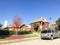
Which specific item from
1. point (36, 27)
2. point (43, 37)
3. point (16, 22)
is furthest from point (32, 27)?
point (43, 37)

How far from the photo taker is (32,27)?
68.0 meters

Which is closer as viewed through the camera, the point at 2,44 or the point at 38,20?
the point at 2,44

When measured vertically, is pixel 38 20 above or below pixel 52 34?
above

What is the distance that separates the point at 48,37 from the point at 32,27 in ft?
141

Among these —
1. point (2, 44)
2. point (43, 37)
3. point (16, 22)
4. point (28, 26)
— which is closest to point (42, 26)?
point (28, 26)

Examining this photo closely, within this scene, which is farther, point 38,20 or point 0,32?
point 38,20

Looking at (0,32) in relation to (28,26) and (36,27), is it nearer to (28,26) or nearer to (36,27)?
(36,27)

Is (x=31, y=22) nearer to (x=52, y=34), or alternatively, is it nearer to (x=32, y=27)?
(x=32, y=27)

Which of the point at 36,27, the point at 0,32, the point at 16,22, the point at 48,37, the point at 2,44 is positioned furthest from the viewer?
the point at 36,27

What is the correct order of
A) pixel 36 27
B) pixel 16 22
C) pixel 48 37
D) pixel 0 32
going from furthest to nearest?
pixel 36 27, pixel 16 22, pixel 0 32, pixel 48 37

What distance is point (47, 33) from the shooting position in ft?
82.3

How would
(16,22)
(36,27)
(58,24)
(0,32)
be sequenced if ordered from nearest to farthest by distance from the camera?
(0,32)
(16,22)
(36,27)
(58,24)

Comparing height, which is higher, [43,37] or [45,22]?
[45,22]

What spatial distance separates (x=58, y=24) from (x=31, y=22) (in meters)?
13.5
